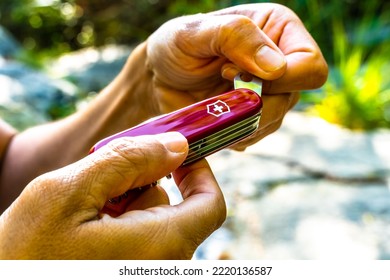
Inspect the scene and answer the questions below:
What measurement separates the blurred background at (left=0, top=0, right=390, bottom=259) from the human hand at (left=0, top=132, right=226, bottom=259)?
685 mm

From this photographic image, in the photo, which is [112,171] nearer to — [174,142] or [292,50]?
[174,142]

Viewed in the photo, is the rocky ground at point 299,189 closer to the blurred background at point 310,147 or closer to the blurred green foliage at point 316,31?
the blurred background at point 310,147

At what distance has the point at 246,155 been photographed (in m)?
2.19

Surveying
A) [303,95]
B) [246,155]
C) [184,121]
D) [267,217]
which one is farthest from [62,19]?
[184,121]

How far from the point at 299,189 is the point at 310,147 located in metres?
0.44

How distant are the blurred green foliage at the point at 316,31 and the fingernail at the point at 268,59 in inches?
78.4

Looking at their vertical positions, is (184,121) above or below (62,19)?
above

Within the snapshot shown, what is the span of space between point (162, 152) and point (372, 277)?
13.8 inches

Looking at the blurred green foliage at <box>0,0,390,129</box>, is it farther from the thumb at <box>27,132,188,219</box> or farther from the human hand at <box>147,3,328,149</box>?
the thumb at <box>27,132,188,219</box>

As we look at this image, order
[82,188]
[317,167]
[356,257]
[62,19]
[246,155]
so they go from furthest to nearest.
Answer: [62,19] < [246,155] < [317,167] < [356,257] < [82,188]

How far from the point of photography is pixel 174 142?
65cm

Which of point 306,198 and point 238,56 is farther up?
point 238,56

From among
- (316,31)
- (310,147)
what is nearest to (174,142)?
(310,147)

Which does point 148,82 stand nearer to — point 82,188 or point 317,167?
point 82,188
